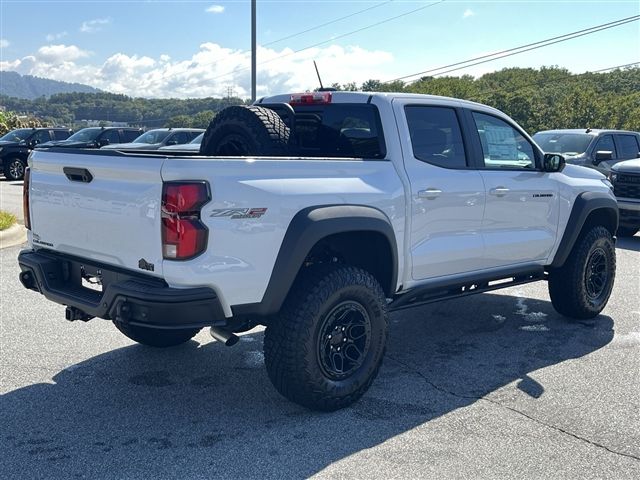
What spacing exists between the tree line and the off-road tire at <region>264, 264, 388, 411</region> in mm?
38473

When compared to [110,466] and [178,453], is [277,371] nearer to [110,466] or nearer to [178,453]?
[178,453]

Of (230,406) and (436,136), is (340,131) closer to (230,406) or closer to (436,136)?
(436,136)

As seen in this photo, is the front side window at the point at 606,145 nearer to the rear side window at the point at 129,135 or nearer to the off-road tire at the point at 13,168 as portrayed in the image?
the rear side window at the point at 129,135

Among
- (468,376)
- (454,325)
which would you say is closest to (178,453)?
(468,376)

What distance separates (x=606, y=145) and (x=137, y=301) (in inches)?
451

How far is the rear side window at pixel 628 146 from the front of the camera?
12922mm

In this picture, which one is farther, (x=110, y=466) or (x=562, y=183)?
(x=562, y=183)

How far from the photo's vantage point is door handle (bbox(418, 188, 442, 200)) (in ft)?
14.9

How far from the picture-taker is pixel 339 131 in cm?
490

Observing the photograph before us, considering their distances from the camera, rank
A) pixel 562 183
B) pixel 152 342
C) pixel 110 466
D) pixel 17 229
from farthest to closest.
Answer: pixel 17 229, pixel 562 183, pixel 152 342, pixel 110 466

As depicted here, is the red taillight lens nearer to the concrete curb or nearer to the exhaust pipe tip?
the exhaust pipe tip

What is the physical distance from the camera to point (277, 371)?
3854 mm

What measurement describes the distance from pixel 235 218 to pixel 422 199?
1.58 m

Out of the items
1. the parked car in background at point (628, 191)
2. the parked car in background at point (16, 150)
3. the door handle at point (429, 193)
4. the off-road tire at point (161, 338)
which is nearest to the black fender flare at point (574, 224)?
the door handle at point (429, 193)
